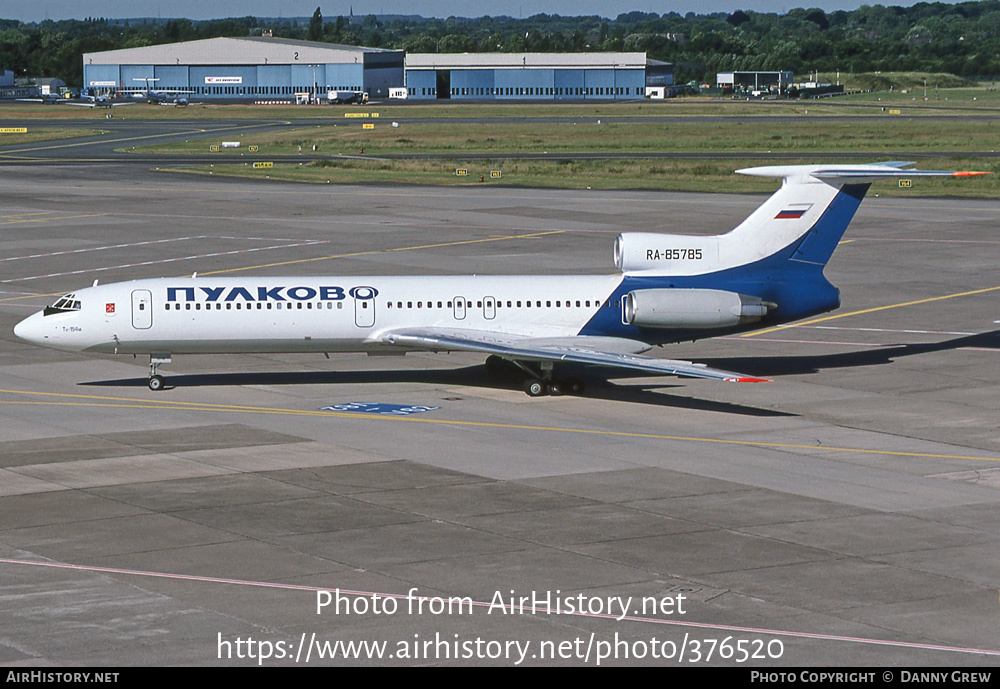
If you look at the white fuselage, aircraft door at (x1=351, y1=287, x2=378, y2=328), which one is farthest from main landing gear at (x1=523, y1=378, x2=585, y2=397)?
aircraft door at (x1=351, y1=287, x2=378, y2=328)

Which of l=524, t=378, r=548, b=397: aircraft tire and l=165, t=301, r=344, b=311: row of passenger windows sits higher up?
l=165, t=301, r=344, b=311: row of passenger windows

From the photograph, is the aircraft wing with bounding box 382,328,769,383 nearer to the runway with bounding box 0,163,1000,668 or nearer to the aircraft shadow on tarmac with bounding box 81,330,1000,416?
the aircraft shadow on tarmac with bounding box 81,330,1000,416

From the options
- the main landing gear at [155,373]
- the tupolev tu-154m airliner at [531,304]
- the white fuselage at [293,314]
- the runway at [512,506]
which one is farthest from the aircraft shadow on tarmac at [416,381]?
the white fuselage at [293,314]

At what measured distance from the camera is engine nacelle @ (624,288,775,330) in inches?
1534

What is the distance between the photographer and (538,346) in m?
38.5

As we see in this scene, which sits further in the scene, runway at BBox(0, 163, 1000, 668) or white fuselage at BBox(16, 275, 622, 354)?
white fuselage at BBox(16, 275, 622, 354)

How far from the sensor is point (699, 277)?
40281 mm

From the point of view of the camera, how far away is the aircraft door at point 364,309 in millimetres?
39719

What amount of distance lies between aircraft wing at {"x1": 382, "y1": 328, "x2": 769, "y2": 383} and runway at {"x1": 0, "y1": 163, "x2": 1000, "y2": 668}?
1.57 m

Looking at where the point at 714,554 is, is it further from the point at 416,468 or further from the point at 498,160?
the point at 498,160

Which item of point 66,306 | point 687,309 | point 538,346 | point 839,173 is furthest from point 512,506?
point 66,306

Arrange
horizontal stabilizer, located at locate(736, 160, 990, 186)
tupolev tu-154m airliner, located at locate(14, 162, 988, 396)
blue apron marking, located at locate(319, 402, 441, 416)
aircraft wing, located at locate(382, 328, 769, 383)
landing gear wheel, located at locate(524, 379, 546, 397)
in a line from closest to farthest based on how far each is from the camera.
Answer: aircraft wing, located at locate(382, 328, 769, 383), blue apron marking, located at locate(319, 402, 441, 416), landing gear wheel, located at locate(524, 379, 546, 397), tupolev tu-154m airliner, located at locate(14, 162, 988, 396), horizontal stabilizer, located at locate(736, 160, 990, 186)

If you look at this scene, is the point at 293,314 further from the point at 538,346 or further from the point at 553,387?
the point at 553,387

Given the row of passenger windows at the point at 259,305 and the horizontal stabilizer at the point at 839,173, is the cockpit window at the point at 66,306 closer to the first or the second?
the row of passenger windows at the point at 259,305
